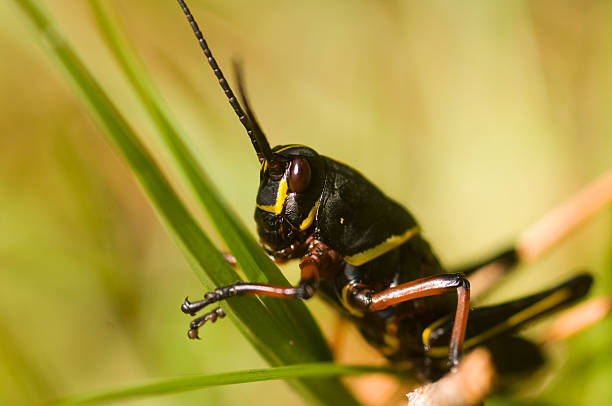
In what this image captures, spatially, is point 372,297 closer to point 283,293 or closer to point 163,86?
point 283,293

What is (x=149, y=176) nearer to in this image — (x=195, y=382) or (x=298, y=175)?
(x=195, y=382)

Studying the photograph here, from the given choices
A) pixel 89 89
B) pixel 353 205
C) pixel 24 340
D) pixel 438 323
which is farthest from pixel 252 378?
pixel 24 340

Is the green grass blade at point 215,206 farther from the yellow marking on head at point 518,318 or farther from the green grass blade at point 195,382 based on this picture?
the yellow marking on head at point 518,318

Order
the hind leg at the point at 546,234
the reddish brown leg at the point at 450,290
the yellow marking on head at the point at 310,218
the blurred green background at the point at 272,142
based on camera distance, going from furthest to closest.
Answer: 1. the blurred green background at the point at 272,142
2. the hind leg at the point at 546,234
3. the yellow marking on head at the point at 310,218
4. the reddish brown leg at the point at 450,290

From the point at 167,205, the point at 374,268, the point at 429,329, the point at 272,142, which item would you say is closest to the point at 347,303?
the point at 374,268

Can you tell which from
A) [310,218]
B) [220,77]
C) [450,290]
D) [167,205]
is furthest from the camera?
[310,218]

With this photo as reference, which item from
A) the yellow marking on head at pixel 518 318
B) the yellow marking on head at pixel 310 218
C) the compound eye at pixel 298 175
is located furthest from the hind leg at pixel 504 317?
the compound eye at pixel 298 175

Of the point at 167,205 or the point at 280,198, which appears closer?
the point at 167,205
